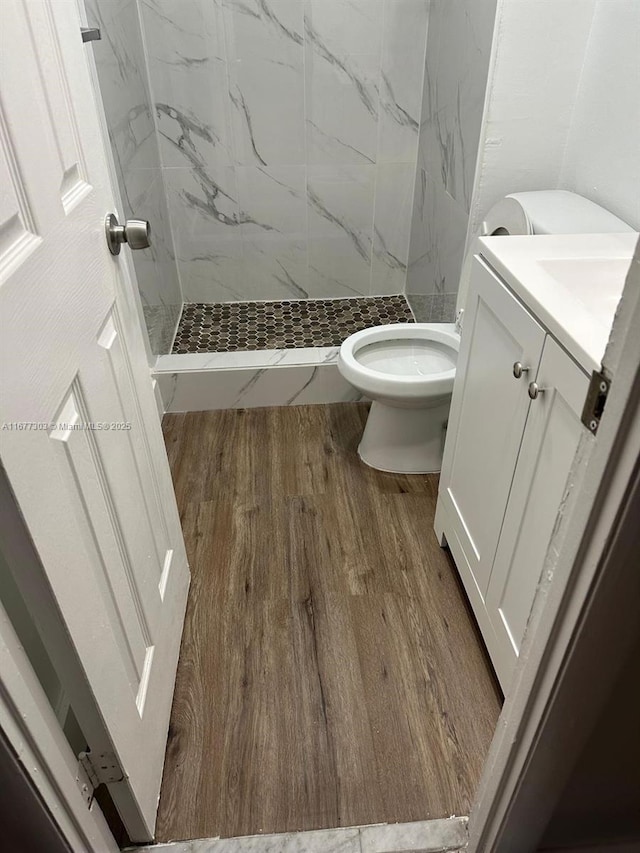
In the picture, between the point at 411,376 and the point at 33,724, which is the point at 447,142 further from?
the point at 33,724

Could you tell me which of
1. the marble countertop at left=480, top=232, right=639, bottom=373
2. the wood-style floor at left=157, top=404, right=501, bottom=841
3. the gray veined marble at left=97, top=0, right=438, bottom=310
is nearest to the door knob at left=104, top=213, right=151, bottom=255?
the marble countertop at left=480, top=232, right=639, bottom=373

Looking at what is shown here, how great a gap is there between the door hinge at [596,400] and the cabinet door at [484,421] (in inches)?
18.1

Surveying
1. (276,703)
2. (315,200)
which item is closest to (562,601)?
(276,703)

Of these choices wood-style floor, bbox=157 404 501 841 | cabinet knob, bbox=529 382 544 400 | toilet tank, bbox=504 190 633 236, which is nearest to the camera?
cabinet knob, bbox=529 382 544 400

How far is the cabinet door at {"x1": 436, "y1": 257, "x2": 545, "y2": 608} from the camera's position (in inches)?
45.7

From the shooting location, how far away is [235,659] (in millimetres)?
1470

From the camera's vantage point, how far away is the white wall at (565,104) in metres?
1.51

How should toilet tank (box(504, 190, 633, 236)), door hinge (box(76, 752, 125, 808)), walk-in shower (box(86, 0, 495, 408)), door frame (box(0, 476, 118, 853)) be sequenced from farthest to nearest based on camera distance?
walk-in shower (box(86, 0, 495, 408)), toilet tank (box(504, 190, 633, 236)), door hinge (box(76, 752, 125, 808)), door frame (box(0, 476, 118, 853))

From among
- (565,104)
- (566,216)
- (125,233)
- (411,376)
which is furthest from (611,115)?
(125,233)

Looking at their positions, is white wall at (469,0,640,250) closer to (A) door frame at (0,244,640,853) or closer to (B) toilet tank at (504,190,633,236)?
(B) toilet tank at (504,190,633,236)

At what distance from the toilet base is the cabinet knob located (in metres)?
0.84

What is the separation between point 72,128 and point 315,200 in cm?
197

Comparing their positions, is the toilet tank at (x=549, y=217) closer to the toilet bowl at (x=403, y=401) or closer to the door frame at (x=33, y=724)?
the toilet bowl at (x=403, y=401)

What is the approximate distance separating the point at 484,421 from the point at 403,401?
1.67 feet
